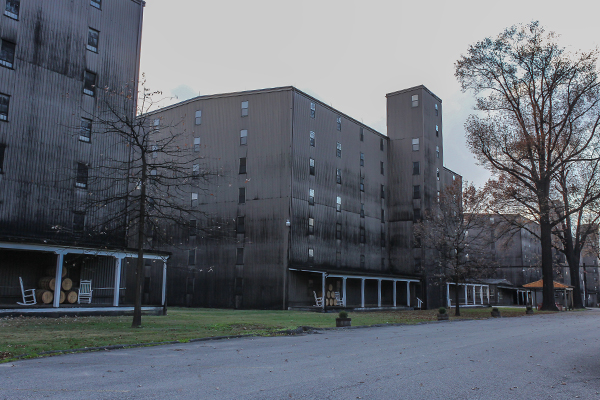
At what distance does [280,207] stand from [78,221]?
1705 cm

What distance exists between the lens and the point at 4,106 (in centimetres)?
2694

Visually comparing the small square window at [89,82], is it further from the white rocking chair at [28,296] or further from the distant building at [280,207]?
the white rocking chair at [28,296]

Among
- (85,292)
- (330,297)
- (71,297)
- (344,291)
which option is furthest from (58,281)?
(330,297)

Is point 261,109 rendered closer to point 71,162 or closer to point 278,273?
point 278,273

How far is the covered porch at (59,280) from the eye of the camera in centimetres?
2566

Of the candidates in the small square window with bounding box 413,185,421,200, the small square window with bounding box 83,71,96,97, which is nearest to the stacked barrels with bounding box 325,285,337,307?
the small square window with bounding box 413,185,421,200

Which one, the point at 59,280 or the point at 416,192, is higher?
the point at 416,192

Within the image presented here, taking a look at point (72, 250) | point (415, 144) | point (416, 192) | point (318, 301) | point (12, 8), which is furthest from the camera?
point (415, 144)

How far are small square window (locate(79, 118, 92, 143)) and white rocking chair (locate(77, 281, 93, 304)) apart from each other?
8.26 m

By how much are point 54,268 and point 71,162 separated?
19.5ft

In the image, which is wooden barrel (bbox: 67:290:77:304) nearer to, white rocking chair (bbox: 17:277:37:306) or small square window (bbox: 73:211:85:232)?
white rocking chair (bbox: 17:277:37:306)

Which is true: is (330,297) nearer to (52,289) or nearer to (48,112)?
(52,289)

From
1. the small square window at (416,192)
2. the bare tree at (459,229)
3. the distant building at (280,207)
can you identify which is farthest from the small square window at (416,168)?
the bare tree at (459,229)

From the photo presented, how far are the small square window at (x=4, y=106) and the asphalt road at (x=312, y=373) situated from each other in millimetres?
19228
